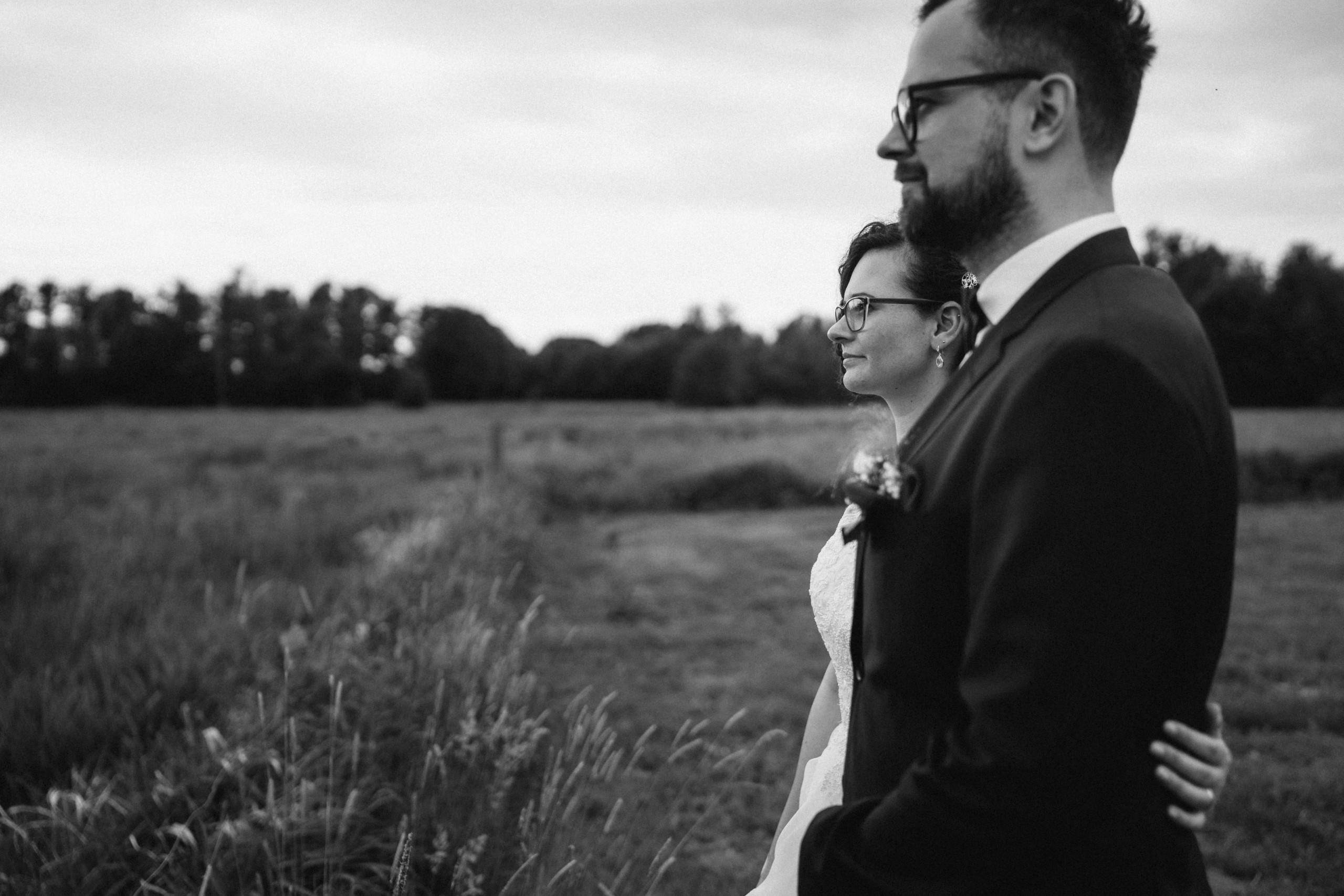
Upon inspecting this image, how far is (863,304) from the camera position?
8.41 feet

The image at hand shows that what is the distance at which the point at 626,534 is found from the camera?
14.6 meters

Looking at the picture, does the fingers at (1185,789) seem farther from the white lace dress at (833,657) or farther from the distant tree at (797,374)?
the distant tree at (797,374)

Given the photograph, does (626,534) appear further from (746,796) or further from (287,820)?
(287,820)

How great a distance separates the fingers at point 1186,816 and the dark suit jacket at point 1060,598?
16mm

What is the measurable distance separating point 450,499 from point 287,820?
854 centimetres

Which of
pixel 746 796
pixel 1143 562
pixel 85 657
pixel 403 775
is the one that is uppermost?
pixel 1143 562

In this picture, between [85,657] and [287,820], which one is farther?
[85,657]

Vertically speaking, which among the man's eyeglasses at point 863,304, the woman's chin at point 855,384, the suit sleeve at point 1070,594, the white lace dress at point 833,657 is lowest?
the white lace dress at point 833,657

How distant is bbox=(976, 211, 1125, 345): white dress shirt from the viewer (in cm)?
130

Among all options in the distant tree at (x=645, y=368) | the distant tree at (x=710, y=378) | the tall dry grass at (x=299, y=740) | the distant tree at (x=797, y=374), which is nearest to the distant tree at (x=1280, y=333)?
the distant tree at (x=797, y=374)

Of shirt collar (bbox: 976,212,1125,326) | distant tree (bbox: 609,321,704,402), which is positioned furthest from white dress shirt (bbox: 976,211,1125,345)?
distant tree (bbox: 609,321,704,402)

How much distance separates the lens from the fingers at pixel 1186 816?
4.16ft

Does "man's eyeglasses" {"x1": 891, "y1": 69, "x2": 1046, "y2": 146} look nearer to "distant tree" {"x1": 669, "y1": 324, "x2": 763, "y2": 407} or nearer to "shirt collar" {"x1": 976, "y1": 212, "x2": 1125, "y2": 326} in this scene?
"shirt collar" {"x1": 976, "y1": 212, "x2": 1125, "y2": 326}

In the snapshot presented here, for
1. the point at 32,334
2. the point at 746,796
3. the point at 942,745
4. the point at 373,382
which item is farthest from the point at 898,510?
the point at 32,334
